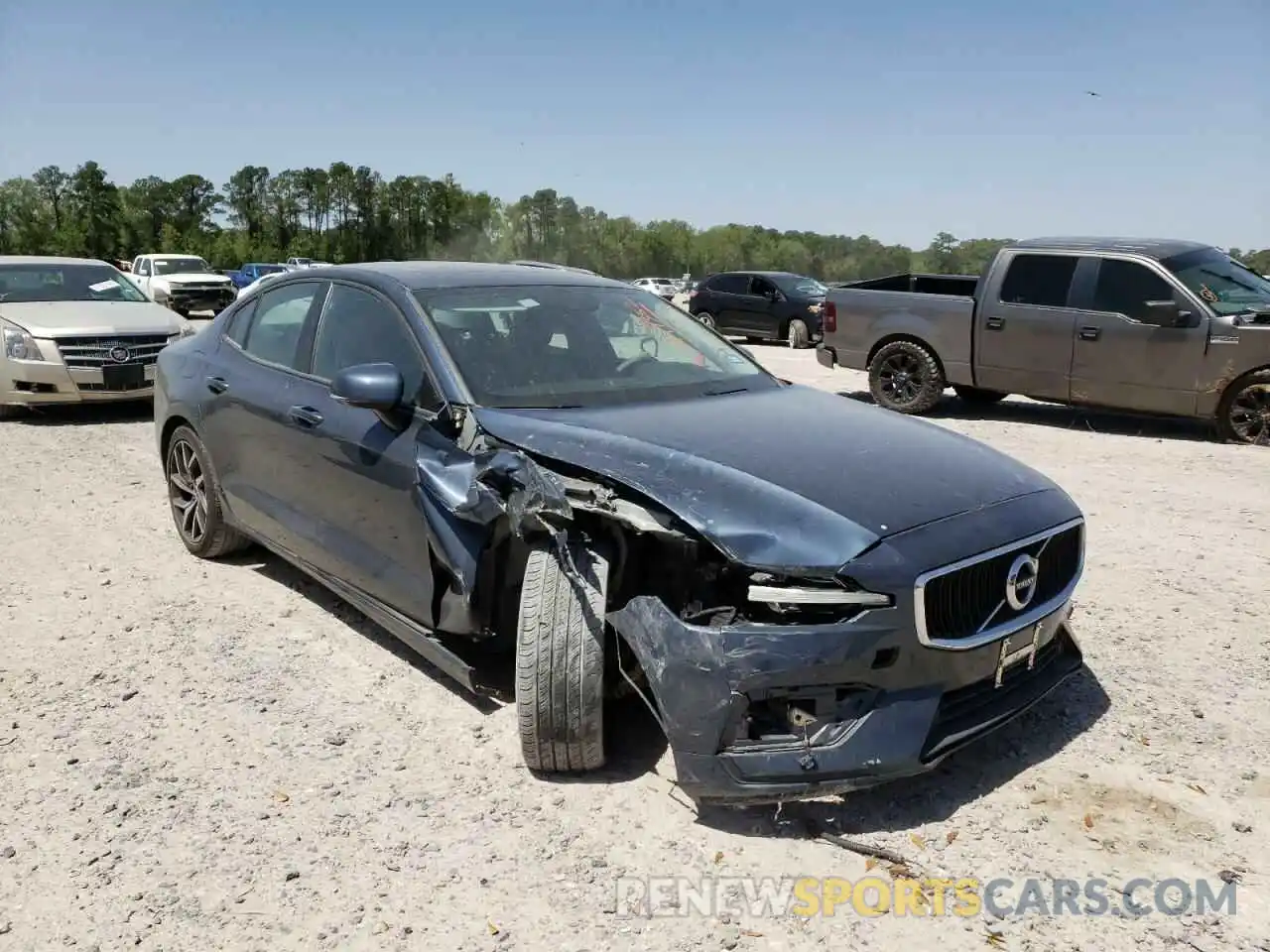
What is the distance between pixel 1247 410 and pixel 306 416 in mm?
8329

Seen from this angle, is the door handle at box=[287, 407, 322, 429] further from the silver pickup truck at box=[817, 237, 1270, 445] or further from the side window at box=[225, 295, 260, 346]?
the silver pickup truck at box=[817, 237, 1270, 445]

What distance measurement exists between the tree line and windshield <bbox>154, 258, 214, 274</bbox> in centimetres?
3581

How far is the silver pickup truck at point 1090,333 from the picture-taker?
9000mm

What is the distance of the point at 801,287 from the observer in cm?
2089

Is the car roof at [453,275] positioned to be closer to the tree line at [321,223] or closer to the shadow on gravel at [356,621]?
the shadow on gravel at [356,621]

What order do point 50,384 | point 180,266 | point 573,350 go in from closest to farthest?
point 573,350 → point 50,384 → point 180,266

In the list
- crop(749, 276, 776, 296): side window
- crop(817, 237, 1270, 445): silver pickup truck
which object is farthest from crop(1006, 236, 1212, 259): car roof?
crop(749, 276, 776, 296): side window

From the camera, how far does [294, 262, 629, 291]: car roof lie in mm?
4293

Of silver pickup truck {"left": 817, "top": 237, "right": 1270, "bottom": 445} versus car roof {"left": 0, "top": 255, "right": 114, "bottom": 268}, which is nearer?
silver pickup truck {"left": 817, "top": 237, "right": 1270, "bottom": 445}

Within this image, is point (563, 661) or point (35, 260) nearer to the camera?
point (563, 661)

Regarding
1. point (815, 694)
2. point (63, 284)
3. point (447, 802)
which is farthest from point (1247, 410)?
point (63, 284)

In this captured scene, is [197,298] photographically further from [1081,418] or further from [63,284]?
[1081,418]

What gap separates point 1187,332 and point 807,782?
26.4 ft

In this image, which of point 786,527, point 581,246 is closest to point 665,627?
point 786,527
